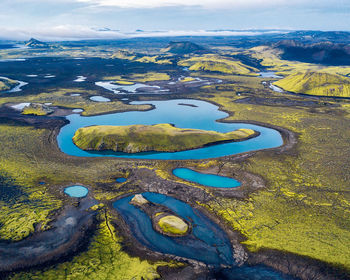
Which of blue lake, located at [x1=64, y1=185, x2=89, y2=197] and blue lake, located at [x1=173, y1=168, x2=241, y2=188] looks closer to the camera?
blue lake, located at [x1=64, y1=185, x2=89, y2=197]

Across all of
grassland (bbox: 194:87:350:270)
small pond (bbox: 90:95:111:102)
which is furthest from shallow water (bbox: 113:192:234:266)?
small pond (bbox: 90:95:111:102)

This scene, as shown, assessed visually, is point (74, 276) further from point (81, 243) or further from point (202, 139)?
point (202, 139)

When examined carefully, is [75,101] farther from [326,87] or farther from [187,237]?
[326,87]

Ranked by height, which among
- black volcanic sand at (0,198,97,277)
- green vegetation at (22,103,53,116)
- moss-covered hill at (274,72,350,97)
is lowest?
black volcanic sand at (0,198,97,277)

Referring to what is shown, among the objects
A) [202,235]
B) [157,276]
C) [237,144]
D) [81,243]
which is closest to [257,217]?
[202,235]

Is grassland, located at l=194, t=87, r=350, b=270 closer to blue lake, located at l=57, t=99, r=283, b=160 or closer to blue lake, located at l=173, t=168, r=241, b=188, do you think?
blue lake, located at l=173, t=168, r=241, b=188

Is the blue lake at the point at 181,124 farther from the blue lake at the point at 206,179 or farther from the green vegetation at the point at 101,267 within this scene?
the green vegetation at the point at 101,267
